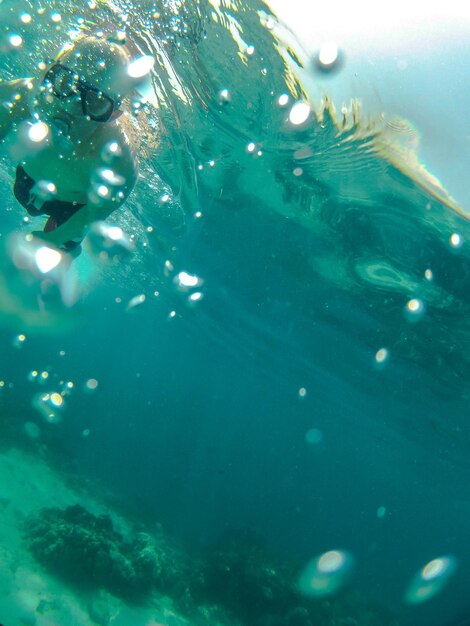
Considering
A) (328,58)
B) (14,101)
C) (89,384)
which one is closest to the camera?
(14,101)

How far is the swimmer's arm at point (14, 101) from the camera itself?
15.4ft

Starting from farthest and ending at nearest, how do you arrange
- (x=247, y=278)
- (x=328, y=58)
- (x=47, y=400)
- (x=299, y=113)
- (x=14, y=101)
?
(x=47, y=400) < (x=247, y=278) < (x=299, y=113) < (x=328, y=58) < (x=14, y=101)

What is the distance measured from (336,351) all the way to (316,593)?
12.9m

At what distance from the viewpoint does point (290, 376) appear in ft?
119

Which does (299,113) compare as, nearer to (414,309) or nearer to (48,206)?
(48,206)

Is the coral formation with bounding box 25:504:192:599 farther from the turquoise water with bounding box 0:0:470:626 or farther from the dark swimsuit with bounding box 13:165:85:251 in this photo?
the dark swimsuit with bounding box 13:165:85:251

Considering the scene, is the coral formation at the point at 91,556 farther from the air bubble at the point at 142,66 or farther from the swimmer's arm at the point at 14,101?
the air bubble at the point at 142,66

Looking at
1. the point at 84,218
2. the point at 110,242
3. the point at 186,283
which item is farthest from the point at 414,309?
the point at 110,242

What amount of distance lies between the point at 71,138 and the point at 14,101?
2.33 ft

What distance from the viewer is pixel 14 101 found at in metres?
4.65

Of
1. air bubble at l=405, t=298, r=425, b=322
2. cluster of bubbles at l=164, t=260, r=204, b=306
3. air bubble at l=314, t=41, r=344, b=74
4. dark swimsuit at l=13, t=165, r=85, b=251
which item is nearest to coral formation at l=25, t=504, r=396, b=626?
dark swimsuit at l=13, t=165, r=85, b=251

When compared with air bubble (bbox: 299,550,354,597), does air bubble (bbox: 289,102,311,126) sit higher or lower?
higher

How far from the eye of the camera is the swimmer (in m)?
4.62

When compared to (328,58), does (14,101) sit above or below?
below
